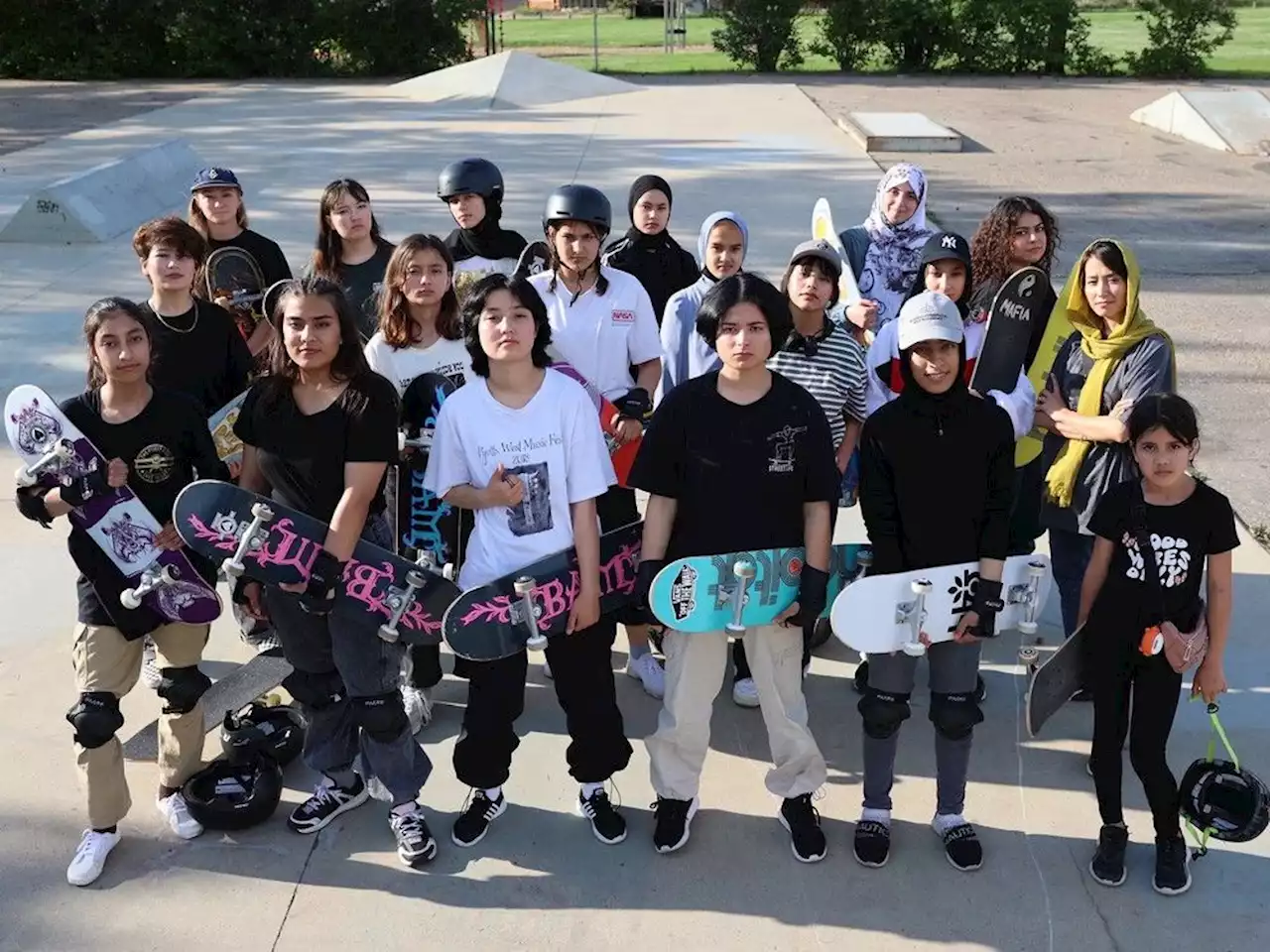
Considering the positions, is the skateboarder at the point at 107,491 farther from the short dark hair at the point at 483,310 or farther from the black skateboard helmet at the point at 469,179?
the black skateboard helmet at the point at 469,179

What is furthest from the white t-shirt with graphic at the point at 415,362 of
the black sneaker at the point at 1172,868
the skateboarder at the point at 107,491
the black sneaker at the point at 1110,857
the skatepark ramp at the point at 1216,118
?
the skatepark ramp at the point at 1216,118

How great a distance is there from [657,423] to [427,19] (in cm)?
2828

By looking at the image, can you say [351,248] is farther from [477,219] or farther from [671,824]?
[671,824]

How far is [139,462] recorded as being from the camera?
3.33 m

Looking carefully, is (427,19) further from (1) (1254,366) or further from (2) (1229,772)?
(2) (1229,772)

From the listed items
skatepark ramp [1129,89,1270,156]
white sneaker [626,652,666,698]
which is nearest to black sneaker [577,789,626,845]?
white sneaker [626,652,666,698]

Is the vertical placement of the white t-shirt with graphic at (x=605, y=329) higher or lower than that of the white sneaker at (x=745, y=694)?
higher

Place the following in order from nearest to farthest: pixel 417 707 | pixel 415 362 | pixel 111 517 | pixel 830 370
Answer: pixel 111 517 < pixel 830 370 < pixel 415 362 < pixel 417 707

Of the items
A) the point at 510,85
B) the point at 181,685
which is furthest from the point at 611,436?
the point at 510,85

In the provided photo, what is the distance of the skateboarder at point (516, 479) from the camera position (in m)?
3.31

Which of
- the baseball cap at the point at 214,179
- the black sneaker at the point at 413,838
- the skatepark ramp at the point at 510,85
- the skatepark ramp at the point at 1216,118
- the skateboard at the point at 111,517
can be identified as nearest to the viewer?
the skateboard at the point at 111,517

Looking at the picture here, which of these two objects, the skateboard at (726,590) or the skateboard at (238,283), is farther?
the skateboard at (238,283)

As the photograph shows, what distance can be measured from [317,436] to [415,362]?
796mm

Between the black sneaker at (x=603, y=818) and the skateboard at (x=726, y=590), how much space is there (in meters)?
0.63
